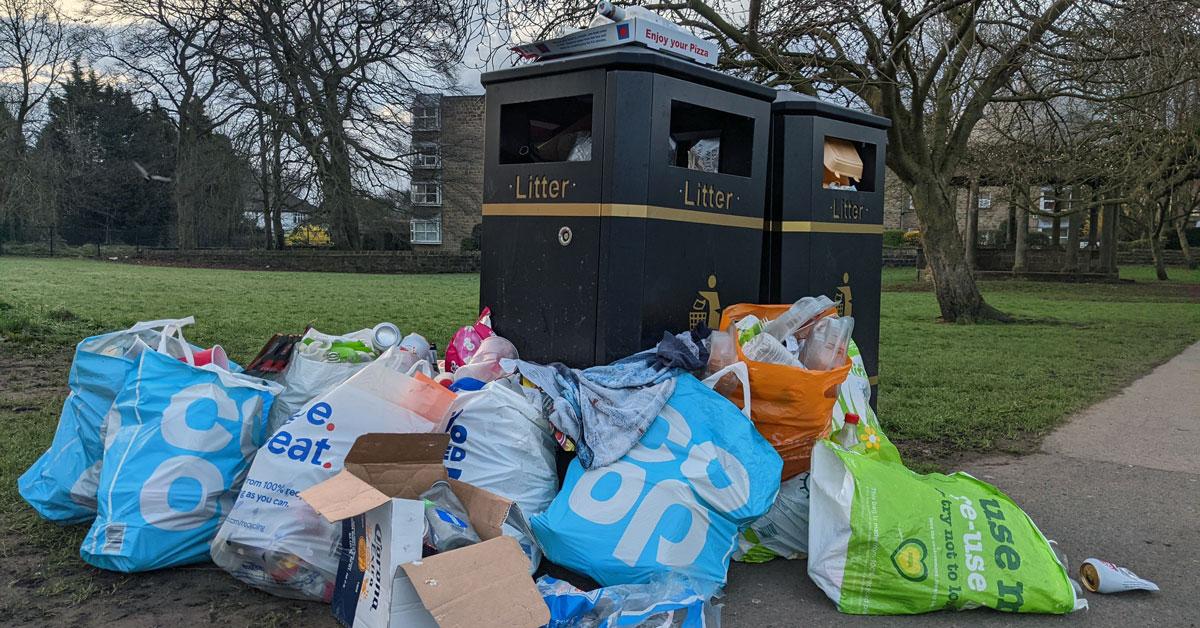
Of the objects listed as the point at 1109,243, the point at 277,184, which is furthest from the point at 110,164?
the point at 1109,243

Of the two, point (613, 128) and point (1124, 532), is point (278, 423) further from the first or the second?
point (1124, 532)

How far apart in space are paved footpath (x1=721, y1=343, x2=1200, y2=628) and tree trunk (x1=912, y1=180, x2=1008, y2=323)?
6.94 meters

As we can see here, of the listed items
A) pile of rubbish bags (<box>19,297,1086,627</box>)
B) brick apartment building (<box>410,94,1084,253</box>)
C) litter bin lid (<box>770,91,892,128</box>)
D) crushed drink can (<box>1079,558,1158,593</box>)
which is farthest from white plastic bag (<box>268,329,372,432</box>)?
brick apartment building (<box>410,94,1084,253</box>)

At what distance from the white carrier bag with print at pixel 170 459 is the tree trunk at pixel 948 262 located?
1195 centimetres

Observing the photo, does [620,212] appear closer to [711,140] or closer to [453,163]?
[711,140]

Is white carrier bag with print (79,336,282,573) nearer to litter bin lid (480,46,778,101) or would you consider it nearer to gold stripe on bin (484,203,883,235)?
gold stripe on bin (484,203,883,235)

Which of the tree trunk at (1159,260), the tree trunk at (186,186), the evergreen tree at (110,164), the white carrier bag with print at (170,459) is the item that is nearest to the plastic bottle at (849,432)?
the white carrier bag with print at (170,459)

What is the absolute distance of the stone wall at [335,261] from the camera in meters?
29.1

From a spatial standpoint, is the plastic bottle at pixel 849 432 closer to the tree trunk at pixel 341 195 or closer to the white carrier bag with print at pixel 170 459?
the white carrier bag with print at pixel 170 459

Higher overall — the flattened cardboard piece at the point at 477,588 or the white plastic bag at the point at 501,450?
the white plastic bag at the point at 501,450

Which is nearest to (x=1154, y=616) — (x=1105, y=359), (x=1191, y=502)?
(x=1191, y=502)

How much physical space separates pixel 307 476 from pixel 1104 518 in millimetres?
3291

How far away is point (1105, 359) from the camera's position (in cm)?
980

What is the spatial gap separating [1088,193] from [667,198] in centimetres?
2349
